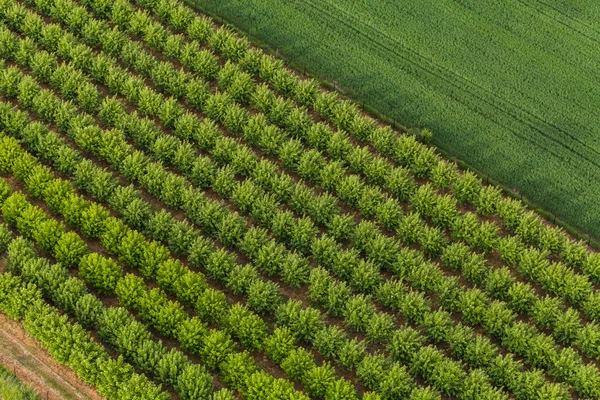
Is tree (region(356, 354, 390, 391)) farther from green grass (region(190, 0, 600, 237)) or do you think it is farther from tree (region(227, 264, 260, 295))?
green grass (region(190, 0, 600, 237))

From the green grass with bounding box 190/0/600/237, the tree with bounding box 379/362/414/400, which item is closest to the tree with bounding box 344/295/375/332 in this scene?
the tree with bounding box 379/362/414/400

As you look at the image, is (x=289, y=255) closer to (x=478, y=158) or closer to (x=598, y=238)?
(x=478, y=158)

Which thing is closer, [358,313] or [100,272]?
[358,313]

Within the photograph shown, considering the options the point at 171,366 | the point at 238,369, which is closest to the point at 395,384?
the point at 238,369

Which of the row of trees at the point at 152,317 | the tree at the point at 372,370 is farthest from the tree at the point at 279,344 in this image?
the tree at the point at 372,370

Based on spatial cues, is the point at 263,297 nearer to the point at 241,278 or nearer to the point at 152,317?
the point at 241,278

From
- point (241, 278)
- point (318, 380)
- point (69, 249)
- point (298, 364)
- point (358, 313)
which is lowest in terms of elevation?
A: point (69, 249)
